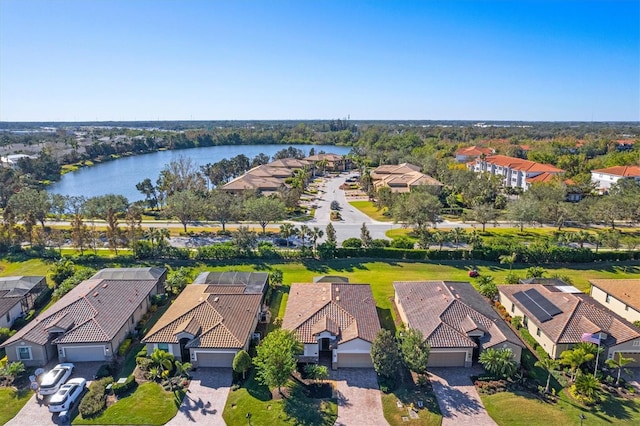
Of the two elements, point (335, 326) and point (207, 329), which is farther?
point (335, 326)

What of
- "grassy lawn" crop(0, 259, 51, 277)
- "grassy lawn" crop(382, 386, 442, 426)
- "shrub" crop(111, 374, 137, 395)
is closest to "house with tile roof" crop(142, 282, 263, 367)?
"shrub" crop(111, 374, 137, 395)

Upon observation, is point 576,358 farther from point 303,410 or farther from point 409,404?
point 303,410

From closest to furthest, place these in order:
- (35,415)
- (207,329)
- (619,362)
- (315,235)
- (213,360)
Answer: (35,415), (619,362), (213,360), (207,329), (315,235)

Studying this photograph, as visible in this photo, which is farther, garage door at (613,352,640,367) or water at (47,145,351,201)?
water at (47,145,351,201)

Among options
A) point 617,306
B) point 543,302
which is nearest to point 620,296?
point 617,306

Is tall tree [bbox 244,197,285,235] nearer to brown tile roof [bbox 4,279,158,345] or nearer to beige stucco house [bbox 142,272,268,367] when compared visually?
brown tile roof [bbox 4,279,158,345]

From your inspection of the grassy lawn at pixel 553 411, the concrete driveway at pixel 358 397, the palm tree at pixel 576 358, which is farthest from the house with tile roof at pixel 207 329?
the palm tree at pixel 576 358

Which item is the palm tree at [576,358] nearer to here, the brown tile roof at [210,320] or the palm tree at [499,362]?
the palm tree at [499,362]
